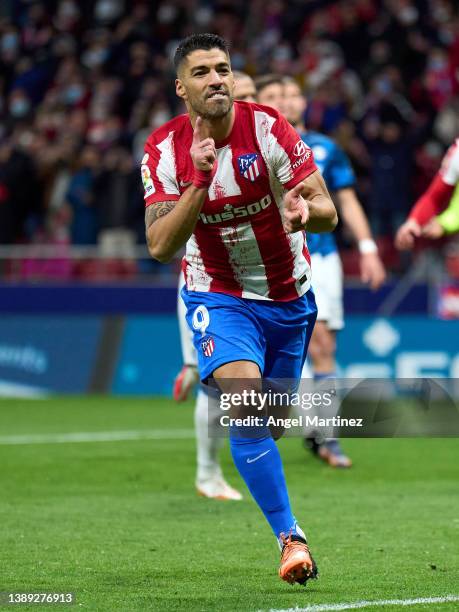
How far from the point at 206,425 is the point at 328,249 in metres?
2.33

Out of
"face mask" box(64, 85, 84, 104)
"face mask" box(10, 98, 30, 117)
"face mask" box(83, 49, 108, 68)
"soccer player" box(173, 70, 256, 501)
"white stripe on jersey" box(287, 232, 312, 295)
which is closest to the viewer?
"white stripe on jersey" box(287, 232, 312, 295)

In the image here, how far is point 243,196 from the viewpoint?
238 inches

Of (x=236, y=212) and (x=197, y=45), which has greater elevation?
(x=197, y=45)

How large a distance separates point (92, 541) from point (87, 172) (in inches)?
480

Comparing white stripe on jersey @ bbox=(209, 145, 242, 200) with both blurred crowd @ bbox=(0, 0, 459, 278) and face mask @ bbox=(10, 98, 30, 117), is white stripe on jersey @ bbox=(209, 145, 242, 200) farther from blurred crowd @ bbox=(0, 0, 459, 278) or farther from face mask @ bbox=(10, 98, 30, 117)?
face mask @ bbox=(10, 98, 30, 117)

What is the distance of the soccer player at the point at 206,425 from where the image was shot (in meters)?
8.62

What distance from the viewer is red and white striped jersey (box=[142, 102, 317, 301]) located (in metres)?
6.00

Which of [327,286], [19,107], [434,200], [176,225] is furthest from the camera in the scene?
[19,107]

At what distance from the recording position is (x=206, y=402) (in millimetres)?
8867

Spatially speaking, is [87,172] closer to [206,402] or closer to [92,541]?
[206,402]

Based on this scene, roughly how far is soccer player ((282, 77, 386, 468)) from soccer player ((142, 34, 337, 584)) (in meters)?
3.39

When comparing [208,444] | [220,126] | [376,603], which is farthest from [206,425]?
[376,603]

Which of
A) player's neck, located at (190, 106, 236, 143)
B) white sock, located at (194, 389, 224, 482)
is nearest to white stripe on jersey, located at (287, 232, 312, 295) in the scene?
player's neck, located at (190, 106, 236, 143)

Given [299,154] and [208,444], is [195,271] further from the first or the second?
[208,444]
